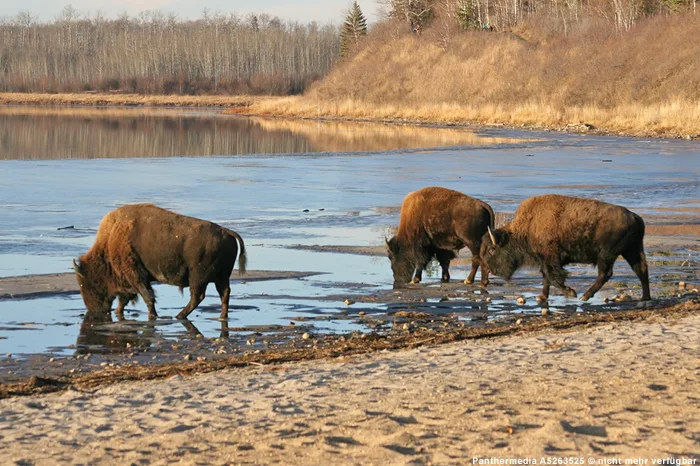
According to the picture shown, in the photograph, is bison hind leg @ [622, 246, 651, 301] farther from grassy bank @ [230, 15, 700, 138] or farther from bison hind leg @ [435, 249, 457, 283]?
grassy bank @ [230, 15, 700, 138]

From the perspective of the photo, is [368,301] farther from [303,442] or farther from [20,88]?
[20,88]

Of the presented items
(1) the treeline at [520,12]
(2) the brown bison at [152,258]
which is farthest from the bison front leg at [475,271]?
(1) the treeline at [520,12]

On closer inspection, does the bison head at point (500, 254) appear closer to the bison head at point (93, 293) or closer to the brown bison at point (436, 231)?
the brown bison at point (436, 231)

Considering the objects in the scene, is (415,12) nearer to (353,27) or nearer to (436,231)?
(353,27)

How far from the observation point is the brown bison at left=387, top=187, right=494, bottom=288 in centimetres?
1347

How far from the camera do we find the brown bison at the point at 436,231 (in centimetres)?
1347

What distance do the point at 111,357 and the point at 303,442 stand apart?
3.57 metres

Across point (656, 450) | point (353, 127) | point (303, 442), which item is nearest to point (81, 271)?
point (303, 442)

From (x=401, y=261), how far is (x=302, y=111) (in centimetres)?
6571

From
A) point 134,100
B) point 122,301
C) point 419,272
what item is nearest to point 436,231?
point 419,272

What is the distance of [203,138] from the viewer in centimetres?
5078

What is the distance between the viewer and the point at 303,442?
243 inches

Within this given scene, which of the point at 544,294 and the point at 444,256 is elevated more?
the point at 444,256

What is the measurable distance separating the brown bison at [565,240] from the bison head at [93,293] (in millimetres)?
4601
